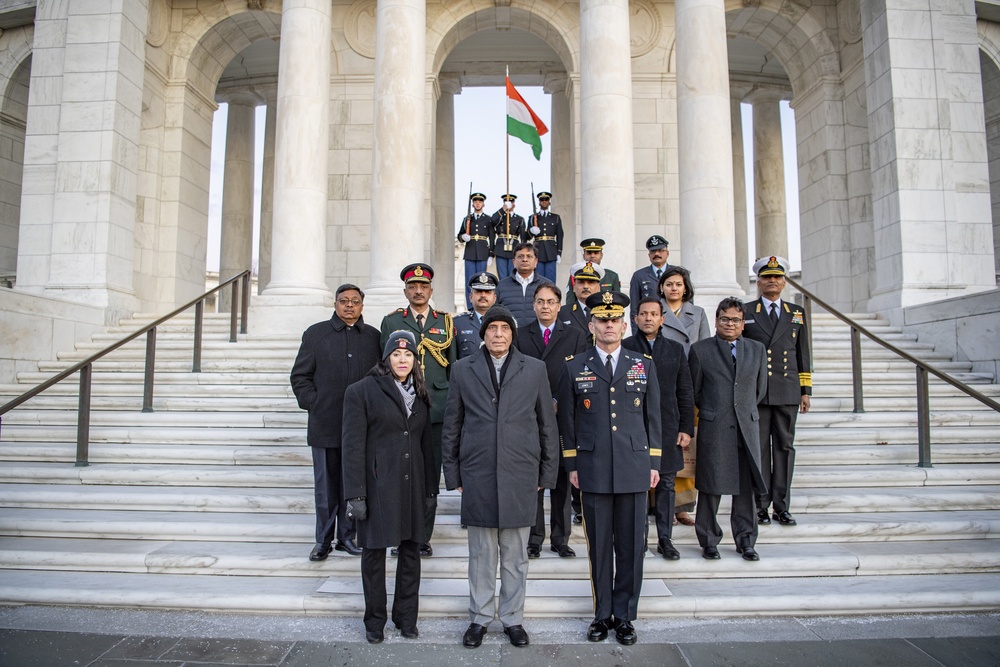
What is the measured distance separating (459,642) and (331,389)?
2.37 m

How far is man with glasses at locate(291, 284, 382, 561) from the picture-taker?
5.62m

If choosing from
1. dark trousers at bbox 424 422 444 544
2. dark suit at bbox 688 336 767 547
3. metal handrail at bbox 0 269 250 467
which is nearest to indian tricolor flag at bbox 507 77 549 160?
metal handrail at bbox 0 269 250 467

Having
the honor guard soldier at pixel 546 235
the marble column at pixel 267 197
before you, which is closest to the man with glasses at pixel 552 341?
the honor guard soldier at pixel 546 235

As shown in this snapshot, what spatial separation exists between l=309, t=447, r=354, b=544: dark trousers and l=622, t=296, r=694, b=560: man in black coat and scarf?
266 cm

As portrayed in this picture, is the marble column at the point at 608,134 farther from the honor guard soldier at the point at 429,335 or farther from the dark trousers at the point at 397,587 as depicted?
the dark trousers at the point at 397,587

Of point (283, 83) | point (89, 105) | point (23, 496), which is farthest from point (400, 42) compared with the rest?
point (23, 496)

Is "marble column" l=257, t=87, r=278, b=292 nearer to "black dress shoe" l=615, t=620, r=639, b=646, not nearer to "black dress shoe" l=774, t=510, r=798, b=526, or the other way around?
"black dress shoe" l=774, t=510, r=798, b=526

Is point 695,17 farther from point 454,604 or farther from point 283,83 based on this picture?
point 454,604

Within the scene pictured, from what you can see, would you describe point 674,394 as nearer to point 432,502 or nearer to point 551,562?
point 551,562

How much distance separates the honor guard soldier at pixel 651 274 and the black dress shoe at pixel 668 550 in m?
2.89

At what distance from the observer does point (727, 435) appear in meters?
5.63

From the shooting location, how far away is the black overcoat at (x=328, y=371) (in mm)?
5672

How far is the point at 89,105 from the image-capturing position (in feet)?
44.3

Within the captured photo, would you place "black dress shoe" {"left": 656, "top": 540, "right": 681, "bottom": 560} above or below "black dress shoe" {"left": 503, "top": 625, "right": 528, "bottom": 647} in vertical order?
above
